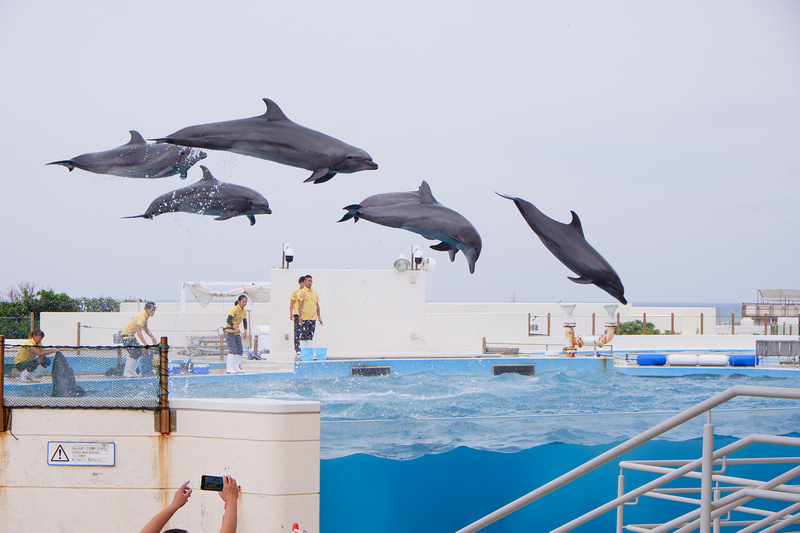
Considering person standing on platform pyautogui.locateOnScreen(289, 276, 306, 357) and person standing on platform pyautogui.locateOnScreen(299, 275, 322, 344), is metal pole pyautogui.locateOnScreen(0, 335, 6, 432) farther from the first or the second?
person standing on platform pyautogui.locateOnScreen(299, 275, 322, 344)

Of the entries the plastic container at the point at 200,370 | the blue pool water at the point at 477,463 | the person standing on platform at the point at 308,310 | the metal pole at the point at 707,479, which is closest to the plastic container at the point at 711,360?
the blue pool water at the point at 477,463

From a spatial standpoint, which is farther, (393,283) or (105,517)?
(393,283)

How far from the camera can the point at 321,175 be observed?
181 inches

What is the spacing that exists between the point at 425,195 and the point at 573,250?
1.23 meters

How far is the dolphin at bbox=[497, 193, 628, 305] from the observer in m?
4.46

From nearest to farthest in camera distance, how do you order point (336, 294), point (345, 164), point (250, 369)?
point (345, 164) → point (250, 369) → point (336, 294)

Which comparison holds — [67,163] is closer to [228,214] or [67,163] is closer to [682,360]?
[228,214]

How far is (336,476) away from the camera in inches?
260

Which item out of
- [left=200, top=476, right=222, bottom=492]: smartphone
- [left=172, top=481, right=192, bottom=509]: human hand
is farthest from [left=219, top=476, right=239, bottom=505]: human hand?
[left=172, top=481, right=192, bottom=509]: human hand

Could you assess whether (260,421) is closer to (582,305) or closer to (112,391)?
(112,391)

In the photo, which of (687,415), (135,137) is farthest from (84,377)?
(687,415)

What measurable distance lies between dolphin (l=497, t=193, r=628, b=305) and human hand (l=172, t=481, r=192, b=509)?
2.76m

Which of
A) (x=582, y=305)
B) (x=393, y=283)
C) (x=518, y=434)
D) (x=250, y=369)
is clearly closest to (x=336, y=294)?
(x=393, y=283)

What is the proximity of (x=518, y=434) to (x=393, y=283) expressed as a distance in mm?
9314
